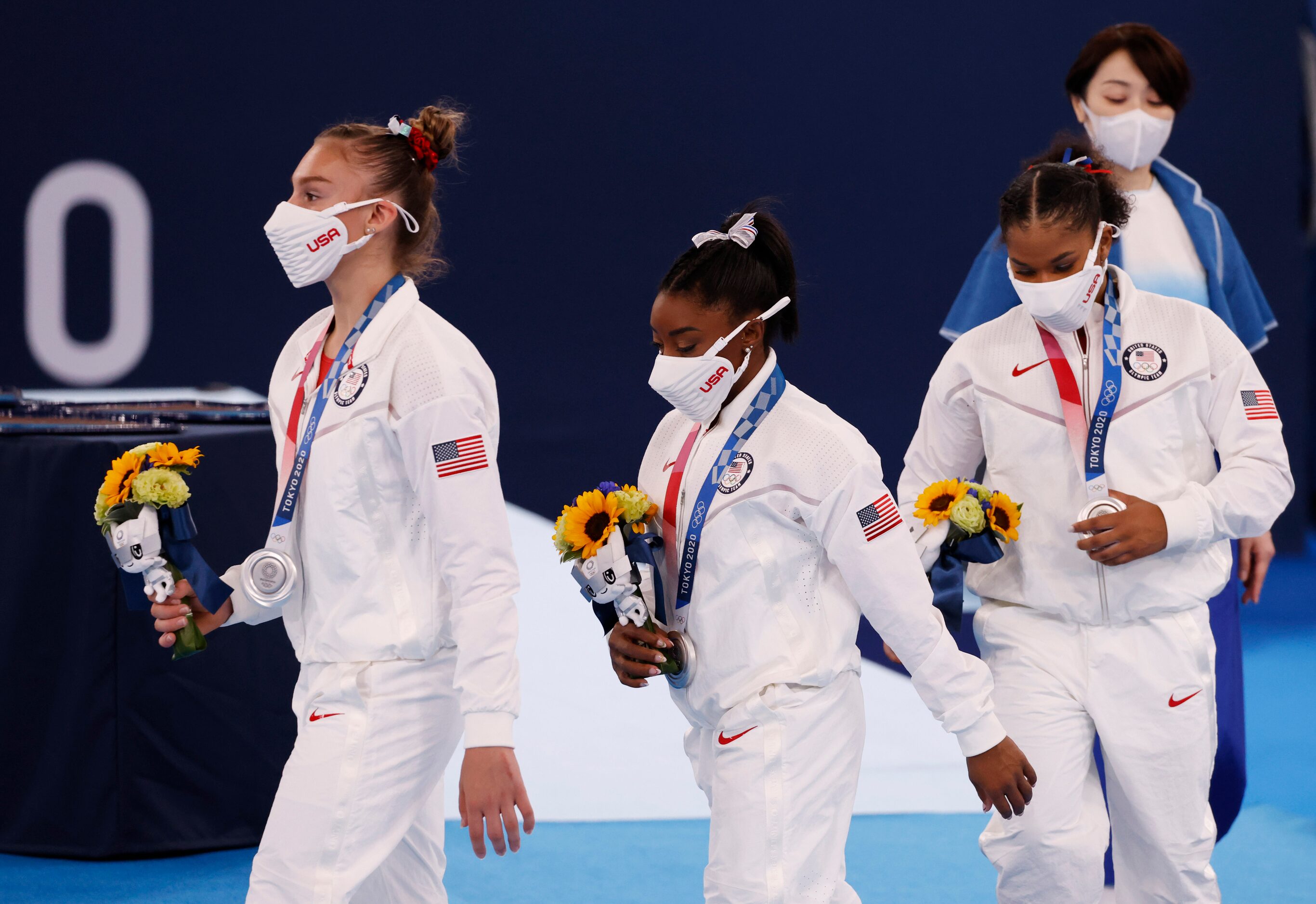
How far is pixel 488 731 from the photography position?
2207 millimetres

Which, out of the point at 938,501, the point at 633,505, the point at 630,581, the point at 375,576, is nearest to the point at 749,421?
the point at 633,505

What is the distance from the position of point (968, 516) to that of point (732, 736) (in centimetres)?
69

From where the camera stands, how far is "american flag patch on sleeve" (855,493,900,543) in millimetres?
2465

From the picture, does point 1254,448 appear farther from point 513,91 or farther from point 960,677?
point 513,91

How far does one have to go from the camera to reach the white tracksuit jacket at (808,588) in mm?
2469

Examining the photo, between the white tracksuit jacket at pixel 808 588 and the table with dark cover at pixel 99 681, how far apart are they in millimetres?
2036

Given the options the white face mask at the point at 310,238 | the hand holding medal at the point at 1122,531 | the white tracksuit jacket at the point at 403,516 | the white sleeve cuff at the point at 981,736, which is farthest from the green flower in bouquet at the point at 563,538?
the hand holding medal at the point at 1122,531

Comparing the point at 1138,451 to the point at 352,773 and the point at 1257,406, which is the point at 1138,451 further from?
the point at 352,773

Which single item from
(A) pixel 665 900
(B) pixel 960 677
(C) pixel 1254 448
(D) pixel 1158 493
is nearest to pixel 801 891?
(B) pixel 960 677

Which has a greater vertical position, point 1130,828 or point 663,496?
point 663,496

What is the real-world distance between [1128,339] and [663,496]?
1087mm

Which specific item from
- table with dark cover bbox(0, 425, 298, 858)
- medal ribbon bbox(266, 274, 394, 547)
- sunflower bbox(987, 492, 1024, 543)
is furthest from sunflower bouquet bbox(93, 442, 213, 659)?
sunflower bbox(987, 492, 1024, 543)

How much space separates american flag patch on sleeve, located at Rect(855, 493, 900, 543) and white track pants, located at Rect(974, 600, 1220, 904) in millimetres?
638

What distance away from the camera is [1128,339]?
2.98m
